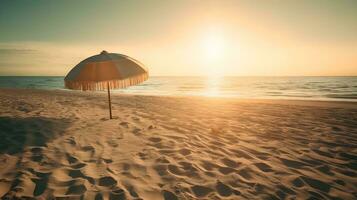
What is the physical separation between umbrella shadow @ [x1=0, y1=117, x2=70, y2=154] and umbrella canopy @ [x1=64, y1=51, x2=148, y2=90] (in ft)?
4.41

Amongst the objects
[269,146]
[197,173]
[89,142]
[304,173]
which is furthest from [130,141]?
[304,173]

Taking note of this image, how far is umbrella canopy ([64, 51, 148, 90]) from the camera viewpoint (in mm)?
6293

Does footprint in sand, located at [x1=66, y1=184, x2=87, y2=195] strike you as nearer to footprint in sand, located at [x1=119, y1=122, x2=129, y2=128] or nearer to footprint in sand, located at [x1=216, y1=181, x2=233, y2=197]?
footprint in sand, located at [x1=216, y1=181, x2=233, y2=197]

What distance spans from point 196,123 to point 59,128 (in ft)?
13.1

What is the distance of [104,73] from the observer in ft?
20.8

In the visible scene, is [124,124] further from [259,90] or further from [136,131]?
[259,90]

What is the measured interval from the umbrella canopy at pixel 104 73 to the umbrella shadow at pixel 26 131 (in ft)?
4.41

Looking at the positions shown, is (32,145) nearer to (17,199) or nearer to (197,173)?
(17,199)

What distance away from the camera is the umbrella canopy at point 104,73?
6293mm

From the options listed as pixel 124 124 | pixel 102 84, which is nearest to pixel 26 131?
pixel 102 84

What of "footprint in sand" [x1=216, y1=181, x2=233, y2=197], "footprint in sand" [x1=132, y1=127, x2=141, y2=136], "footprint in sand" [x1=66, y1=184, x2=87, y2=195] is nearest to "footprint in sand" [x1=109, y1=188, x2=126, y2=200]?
"footprint in sand" [x1=66, y1=184, x2=87, y2=195]

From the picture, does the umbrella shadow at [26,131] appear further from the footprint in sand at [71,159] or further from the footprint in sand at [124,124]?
the footprint in sand at [124,124]

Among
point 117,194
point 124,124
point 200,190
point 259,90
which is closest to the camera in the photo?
point 117,194

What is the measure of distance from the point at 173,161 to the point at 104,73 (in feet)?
12.7
